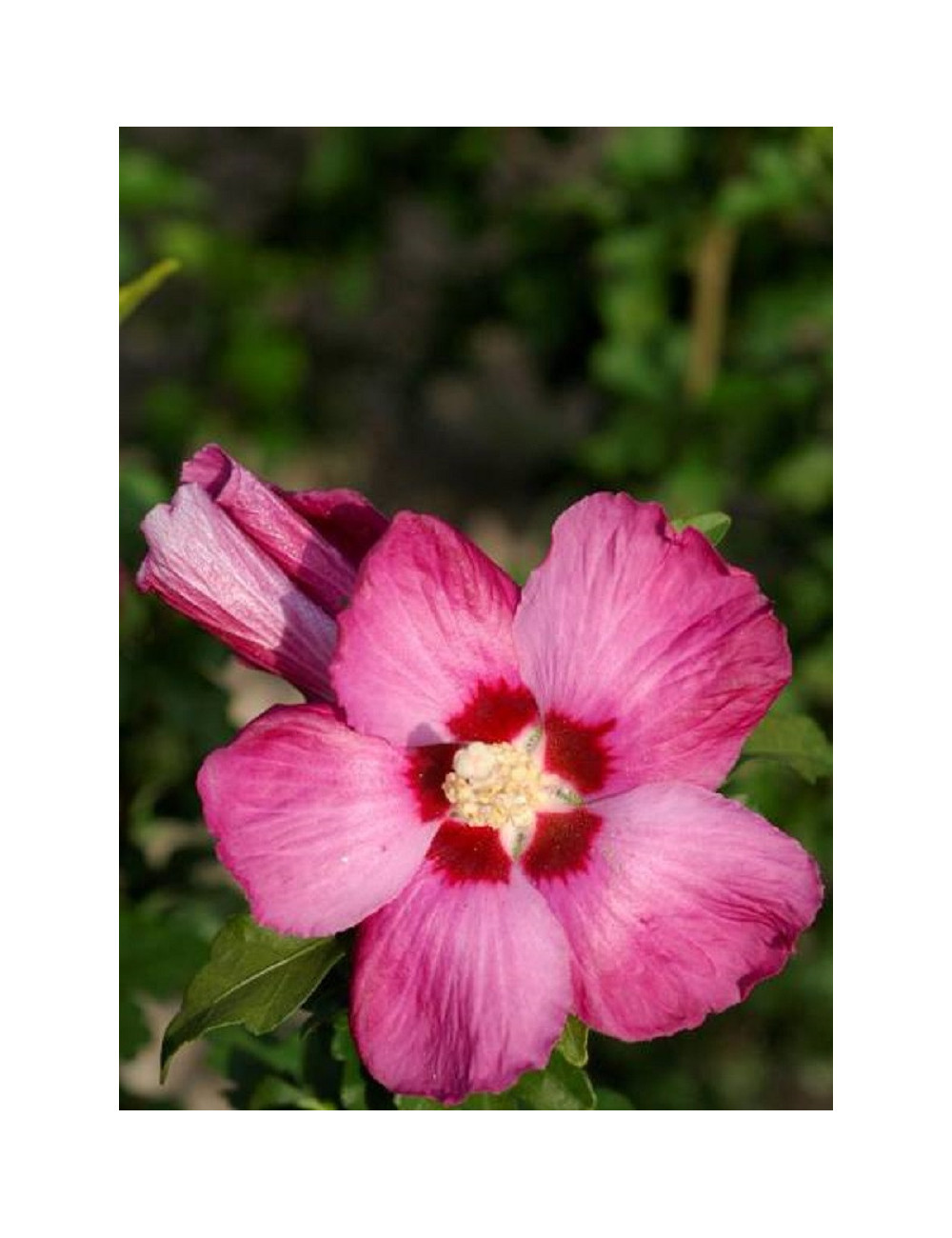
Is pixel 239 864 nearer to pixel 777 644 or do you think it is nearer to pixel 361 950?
pixel 361 950

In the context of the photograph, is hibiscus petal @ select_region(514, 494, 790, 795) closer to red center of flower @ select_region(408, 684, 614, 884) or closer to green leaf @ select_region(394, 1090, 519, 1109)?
red center of flower @ select_region(408, 684, 614, 884)

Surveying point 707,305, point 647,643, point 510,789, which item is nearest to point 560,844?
point 510,789

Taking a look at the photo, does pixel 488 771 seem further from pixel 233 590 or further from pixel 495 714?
pixel 233 590

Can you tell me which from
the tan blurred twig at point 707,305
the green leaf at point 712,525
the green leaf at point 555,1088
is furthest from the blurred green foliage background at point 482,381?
the green leaf at point 712,525

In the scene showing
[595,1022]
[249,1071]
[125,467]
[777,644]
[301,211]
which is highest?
[301,211]

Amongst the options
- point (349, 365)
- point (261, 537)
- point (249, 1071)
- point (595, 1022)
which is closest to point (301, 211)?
point (349, 365)
